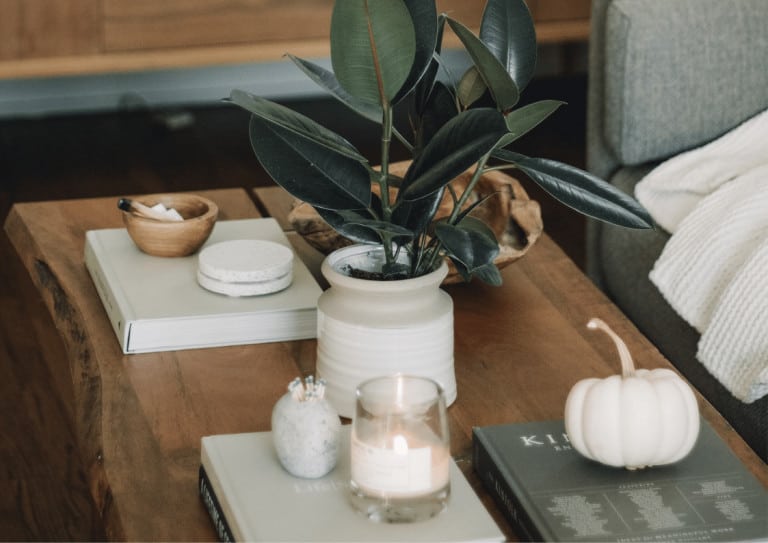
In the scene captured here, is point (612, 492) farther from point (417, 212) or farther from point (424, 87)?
point (424, 87)

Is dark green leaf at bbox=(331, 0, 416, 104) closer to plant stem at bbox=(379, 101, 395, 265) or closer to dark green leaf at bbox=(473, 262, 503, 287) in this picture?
plant stem at bbox=(379, 101, 395, 265)

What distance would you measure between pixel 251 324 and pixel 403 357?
219 mm

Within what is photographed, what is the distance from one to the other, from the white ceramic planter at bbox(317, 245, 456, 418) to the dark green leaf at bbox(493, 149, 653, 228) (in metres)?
0.12

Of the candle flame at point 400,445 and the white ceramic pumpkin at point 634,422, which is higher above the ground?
the candle flame at point 400,445

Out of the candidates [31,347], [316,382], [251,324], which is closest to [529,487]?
[316,382]

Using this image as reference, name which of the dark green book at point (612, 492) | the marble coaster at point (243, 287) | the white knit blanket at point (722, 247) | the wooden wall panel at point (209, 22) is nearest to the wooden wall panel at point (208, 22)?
the wooden wall panel at point (209, 22)

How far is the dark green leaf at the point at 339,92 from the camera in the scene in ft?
3.20

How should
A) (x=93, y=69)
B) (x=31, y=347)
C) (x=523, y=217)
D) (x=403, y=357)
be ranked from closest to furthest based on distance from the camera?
(x=403, y=357) → (x=523, y=217) → (x=31, y=347) → (x=93, y=69)

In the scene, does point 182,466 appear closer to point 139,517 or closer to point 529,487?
point 139,517

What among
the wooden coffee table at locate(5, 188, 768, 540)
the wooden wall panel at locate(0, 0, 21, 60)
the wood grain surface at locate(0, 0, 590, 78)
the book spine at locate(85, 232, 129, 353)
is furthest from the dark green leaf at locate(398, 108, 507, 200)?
the wooden wall panel at locate(0, 0, 21, 60)

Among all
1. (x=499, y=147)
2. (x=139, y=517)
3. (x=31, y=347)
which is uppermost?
(x=499, y=147)

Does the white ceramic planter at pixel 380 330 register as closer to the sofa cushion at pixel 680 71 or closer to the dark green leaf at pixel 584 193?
the dark green leaf at pixel 584 193

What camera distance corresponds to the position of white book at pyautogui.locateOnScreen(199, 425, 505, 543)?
800 millimetres

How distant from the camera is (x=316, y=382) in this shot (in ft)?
2.90
